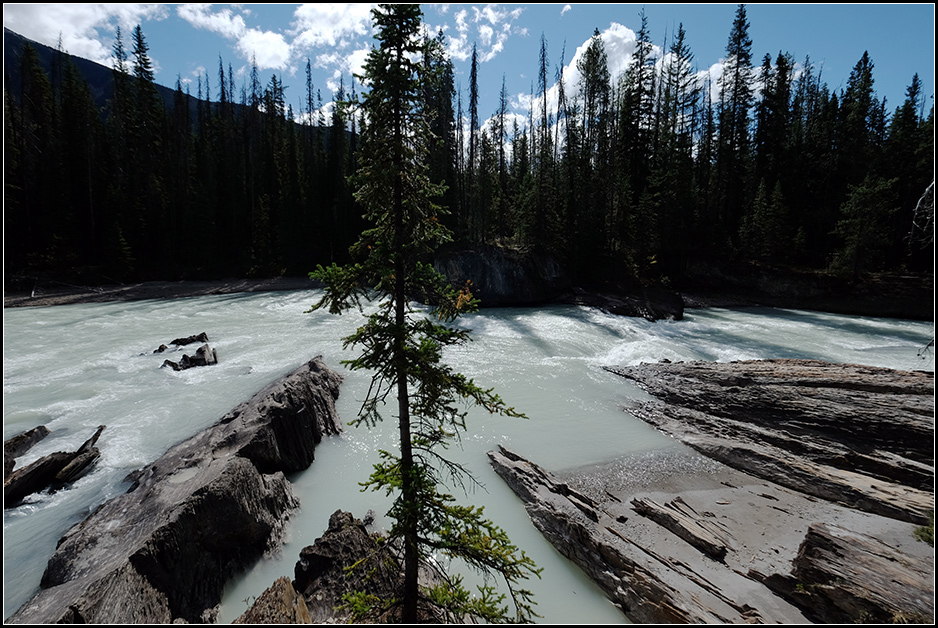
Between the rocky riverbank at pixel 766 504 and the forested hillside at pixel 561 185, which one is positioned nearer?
the rocky riverbank at pixel 766 504

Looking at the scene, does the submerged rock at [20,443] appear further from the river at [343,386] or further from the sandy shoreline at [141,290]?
the sandy shoreline at [141,290]

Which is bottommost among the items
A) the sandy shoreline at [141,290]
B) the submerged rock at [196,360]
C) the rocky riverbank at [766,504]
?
the rocky riverbank at [766,504]

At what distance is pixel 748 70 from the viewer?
45219 millimetres

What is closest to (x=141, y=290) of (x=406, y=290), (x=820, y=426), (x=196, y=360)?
(x=196, y=360)

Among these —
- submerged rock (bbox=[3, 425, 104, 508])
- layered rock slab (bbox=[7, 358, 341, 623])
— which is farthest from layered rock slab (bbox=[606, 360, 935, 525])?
submerged rock (bbox=[3, 425, 104, 508])

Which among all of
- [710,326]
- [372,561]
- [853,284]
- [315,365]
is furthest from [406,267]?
[853,284]

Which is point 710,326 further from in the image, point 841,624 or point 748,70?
point 748,70

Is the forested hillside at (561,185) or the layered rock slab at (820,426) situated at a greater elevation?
the forested hillside at (561,185)

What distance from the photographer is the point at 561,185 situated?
4041cm

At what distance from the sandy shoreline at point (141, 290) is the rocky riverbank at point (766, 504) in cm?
3475

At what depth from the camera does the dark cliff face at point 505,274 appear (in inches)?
1267

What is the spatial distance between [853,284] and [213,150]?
70.0 m

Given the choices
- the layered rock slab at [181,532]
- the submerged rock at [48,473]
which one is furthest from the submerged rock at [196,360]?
the layered rock slab at [181,532]

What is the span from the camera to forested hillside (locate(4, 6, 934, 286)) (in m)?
35.6
